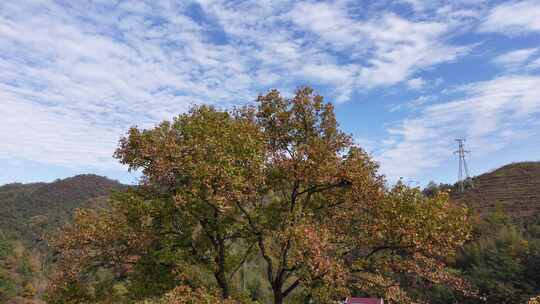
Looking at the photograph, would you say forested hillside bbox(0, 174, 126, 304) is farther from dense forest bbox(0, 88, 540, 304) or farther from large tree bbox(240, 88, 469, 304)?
large tree bbox(240, 88, 469, 304)

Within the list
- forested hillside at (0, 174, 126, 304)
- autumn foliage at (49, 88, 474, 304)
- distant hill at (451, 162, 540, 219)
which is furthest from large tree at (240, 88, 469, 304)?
distant hill at (451, 162, 540, 219)

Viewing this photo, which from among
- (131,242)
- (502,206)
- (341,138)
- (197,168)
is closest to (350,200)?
(341,138)

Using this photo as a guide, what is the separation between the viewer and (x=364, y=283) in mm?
12773

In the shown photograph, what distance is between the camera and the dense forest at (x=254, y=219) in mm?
11727

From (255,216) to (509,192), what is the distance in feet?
244

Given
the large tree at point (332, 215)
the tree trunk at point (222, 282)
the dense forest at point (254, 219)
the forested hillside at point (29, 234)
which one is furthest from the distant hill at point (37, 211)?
the large tree at point (332, 215)

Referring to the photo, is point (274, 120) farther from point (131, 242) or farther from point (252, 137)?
point (131, 242)

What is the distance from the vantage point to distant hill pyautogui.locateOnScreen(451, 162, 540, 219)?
65.0 meters

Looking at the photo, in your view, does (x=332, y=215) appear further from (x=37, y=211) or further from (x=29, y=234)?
(x=37, y=211)

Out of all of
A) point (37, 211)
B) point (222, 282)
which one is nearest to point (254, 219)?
point (222, 282)

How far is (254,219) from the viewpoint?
1345 cm

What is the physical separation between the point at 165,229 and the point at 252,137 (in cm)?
410

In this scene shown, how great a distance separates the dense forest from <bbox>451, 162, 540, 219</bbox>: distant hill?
182 feet

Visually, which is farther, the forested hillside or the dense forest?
the forested hillside
